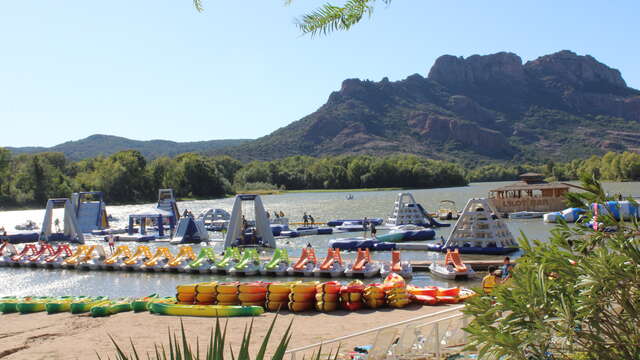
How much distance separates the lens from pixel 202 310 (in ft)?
51.8

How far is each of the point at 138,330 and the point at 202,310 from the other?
1.98 metres

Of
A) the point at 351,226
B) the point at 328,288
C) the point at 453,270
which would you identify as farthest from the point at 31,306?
the point at 351,226

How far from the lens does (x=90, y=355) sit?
1244 centimetres

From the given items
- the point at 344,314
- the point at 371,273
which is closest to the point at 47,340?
the point at 344,314

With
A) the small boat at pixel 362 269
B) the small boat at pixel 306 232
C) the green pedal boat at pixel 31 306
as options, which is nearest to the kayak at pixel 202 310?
the green pedal boat at pixel 31 306

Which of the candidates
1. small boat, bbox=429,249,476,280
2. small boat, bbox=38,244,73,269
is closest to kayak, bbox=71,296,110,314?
small boat, bbox=429,249,476,280

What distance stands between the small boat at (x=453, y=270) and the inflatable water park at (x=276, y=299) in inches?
204

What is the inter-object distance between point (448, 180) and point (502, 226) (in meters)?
126

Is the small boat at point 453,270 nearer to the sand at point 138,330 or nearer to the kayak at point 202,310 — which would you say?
the sand at point 138,330

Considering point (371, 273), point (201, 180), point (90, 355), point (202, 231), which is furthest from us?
point (201, 180)

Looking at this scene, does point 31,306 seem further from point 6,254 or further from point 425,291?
point 6,254

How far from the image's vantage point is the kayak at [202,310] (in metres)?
15.5

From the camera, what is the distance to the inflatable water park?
1575 cm

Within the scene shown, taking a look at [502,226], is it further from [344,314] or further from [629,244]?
[629,244]
